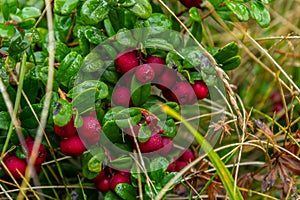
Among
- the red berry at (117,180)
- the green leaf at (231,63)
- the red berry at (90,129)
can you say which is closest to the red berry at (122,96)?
the red berry at (90,129)

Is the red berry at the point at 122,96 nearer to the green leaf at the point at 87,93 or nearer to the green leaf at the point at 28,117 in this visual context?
the green leaf at the point at 87,93

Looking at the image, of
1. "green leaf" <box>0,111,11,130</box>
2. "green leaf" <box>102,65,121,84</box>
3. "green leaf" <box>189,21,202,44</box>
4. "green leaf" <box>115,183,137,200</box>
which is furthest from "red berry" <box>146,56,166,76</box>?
"green leaf" <box>0,111,11,130</box>

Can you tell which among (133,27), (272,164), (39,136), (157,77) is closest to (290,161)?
(272,164)

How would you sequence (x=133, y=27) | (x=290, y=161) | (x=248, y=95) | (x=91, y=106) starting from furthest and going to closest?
(x=248, y=95) → (x=290, y=161) → (x=133, y=27) → (x=91, y=106)

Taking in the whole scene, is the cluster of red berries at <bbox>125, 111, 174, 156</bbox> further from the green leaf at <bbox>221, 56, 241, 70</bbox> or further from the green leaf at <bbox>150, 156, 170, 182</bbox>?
the green leaf at <bbox>221, 56, 241, 70</bbox>

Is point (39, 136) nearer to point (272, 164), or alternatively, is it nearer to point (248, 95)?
point (272, 164)

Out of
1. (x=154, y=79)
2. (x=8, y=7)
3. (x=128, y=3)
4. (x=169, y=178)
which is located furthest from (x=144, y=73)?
(x=8, y=7)

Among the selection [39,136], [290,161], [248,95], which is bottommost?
[248,95]
